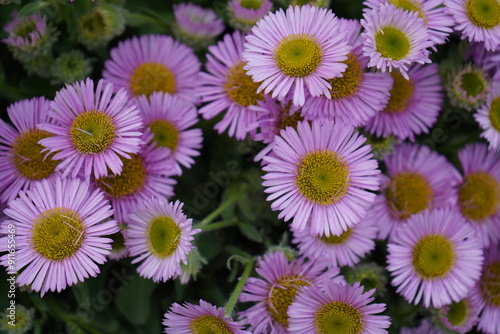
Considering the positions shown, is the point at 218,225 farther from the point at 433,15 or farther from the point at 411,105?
the point at 433,15

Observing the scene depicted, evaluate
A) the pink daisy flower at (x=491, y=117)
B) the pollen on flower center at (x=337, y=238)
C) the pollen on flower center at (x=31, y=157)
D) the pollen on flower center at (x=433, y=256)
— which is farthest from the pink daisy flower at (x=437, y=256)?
the pollen on flower center at (x=31, y=157)

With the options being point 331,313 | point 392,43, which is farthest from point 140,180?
point 392,43

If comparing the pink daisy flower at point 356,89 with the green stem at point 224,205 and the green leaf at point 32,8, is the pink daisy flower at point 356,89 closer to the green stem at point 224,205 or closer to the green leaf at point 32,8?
the green stem at point 224,205

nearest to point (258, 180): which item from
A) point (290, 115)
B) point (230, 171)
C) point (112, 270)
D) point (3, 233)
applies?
point (230, 171)

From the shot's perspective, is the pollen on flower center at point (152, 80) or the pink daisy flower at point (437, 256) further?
the pollen on flower center at point (152, 80)

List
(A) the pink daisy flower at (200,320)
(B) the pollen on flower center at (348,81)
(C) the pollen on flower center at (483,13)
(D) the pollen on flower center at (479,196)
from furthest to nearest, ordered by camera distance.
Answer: (D) the pollen on flower center at (479,196) < (C) the pollen on flower center at (483,13) < (B) the pollen on flower center at (348,81) < (A) the pink daisy flower at (200,320)

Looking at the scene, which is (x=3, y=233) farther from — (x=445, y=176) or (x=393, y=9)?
(x=445, y=176)

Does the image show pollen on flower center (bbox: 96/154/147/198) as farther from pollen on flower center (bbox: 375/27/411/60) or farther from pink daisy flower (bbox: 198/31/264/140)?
pollen on flower center (bbox: 375/27/411/60)
